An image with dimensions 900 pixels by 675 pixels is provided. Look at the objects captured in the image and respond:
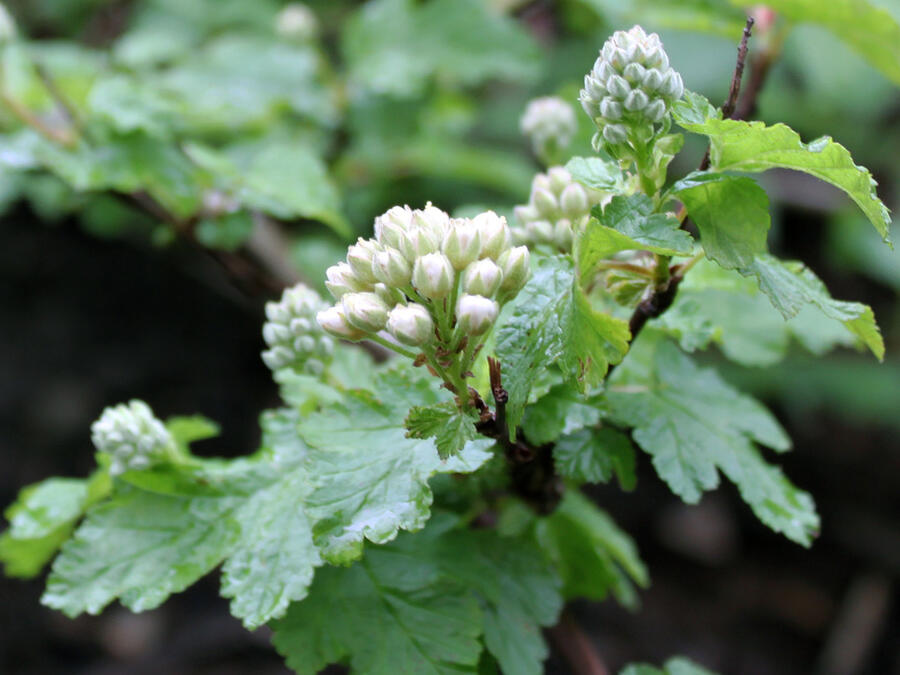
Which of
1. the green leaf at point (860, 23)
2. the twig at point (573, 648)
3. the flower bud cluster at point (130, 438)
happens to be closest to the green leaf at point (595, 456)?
the twig at point (573, 648)

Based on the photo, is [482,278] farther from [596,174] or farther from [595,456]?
[595,456]

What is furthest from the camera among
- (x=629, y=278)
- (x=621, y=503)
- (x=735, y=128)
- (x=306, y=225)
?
(x=621, y=503)

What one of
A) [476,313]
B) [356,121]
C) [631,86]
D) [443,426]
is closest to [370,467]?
[443,426]

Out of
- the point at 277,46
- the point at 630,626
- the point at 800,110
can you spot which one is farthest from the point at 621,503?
the point at 277,46

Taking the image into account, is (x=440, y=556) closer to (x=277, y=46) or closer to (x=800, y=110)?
(x=277, y=46)

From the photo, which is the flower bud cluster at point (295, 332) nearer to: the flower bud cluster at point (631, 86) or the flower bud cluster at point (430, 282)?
the flower bud cluster at point (430, 282)

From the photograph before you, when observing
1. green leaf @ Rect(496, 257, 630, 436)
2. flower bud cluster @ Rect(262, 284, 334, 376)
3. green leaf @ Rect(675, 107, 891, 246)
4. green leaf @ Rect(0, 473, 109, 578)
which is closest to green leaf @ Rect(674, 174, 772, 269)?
green leaf @ Rect(675, 107, 891, 246)
